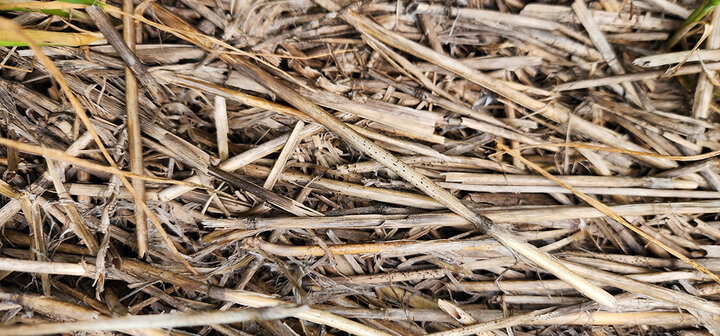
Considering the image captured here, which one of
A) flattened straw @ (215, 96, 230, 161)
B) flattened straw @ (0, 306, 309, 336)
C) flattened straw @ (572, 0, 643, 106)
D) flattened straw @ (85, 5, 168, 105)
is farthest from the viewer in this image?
flattened straw @ (572, 0, 643, 106)

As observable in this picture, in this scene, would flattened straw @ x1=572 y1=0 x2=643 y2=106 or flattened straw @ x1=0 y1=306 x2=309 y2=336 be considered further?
flattened straw @ x1=572 y1=0 x2=643 y2=106

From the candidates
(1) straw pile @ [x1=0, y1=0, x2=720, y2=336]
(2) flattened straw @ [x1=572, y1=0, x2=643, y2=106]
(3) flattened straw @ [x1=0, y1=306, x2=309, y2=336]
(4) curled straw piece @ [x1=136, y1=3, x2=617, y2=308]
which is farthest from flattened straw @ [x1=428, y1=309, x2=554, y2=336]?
(2) flattened straw @ [x1=572, y1=0, x2=643, y2=106]

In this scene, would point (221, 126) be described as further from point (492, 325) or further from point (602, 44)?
point (602, 44)

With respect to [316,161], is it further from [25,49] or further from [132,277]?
[25,49]

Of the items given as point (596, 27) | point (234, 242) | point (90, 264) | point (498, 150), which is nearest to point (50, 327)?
point (90, 264)

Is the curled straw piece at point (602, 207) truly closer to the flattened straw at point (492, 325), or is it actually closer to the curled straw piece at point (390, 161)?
the curled straw piece at point (390, 161)

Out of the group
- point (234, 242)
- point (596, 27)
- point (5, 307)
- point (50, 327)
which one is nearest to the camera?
point (50, 327)

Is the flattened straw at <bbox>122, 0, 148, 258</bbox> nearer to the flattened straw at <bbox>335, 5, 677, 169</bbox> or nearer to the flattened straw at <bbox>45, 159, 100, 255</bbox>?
the flattened straw at <bbox>45, 159, 100, 255</bbox>

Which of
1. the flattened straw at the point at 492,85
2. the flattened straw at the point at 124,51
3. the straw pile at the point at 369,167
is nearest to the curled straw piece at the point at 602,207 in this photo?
the straw pile at the point at 369,167
